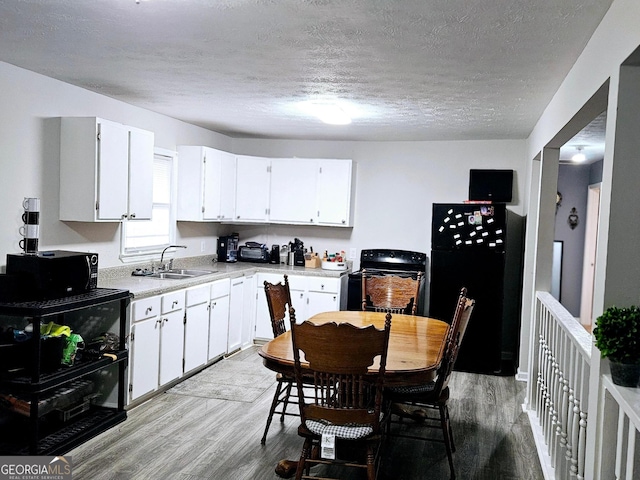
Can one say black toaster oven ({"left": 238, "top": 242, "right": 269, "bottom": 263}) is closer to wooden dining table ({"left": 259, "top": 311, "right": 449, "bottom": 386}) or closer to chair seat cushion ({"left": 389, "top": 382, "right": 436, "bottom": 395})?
wooden dining table ({"left": 259, "top": 311, "right": 449, "bottom": 386})

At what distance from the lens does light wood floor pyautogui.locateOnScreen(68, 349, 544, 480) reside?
3.28 metres

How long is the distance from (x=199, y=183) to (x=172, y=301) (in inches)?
65.5

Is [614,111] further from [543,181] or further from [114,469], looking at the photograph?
[114,469]

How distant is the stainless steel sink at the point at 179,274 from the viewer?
5102 mm

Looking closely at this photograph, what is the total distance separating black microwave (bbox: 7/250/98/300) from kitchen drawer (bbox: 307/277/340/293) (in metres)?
2.96

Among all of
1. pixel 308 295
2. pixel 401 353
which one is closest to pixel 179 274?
pixel 308 295

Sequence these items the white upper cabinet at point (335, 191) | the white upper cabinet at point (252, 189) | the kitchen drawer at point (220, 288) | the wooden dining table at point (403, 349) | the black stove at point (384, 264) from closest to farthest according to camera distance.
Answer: the wooden dining table at point (403, 349), the kitchen drawer at point (220, 288), the black stove at point (384, 264), the white upper cabinet at point (335, 191), the white upper cabinet at point (252, 189)

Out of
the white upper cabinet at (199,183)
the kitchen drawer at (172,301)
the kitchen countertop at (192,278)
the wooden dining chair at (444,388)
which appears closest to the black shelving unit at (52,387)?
the kitchen countertop at (192,278)

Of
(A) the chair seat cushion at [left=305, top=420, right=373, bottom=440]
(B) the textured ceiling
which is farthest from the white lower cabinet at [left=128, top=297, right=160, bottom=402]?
(A) the chair seat cushion at [left=305, top=420, right=373, bottom=440]

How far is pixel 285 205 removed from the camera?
6633 mm

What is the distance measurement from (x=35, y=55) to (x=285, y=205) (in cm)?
354

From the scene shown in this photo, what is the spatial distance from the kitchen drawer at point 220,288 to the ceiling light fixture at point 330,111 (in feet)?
6.15

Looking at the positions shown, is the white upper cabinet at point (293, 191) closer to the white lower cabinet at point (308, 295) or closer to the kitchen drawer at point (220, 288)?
the white lower cabinet at point (308, 295)

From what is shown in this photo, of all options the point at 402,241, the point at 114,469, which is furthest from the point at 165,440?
the point at 402,241
